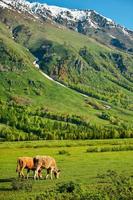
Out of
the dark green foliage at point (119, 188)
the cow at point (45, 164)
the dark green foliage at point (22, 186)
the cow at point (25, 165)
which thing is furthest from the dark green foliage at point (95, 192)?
the cow at point (25, 165)

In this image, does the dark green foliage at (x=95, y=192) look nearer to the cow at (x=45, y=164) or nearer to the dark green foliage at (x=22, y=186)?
the dark green foliage at (x=22, y=186)

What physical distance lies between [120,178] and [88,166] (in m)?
22.1

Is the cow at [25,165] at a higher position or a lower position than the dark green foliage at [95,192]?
higher

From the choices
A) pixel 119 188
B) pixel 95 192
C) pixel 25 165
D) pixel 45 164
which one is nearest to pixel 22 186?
pixel 95 192

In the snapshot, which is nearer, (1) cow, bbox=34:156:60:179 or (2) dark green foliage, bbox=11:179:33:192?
(2) dark green foliage, bbox=11:179:33:192

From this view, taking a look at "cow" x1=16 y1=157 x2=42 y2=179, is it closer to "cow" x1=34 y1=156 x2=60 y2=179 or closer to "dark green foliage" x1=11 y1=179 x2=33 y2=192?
"cow" x1=34 y1=156 x2=60 y2=179

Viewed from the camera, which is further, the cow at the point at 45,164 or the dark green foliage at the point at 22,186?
the cow at the point at 45,164

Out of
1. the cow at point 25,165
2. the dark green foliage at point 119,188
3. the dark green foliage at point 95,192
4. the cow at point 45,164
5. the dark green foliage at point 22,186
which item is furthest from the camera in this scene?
the cow at point 25,165

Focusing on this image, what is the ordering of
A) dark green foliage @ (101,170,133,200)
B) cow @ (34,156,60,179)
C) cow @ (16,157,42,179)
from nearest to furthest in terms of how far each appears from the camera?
1. dark green foliage @ (101,170,133,200)
2. cow @ (34,156,60,179)
3. cow @ (16,157,42,179)

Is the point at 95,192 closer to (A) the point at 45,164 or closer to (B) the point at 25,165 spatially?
(A) the point at 45,164

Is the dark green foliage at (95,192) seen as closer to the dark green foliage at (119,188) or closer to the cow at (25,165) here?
the dark green foliage at (119,188)

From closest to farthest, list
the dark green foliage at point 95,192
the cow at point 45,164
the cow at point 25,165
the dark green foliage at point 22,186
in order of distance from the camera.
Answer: the dark green foliage at point 95,192 < the dark green foliage at point 22,186 < the cow at point 45,164 < the cow at point 25,165

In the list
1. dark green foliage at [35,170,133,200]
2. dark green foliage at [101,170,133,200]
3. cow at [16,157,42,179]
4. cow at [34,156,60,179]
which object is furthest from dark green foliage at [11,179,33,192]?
dark green foliage at [101,170,133,200]

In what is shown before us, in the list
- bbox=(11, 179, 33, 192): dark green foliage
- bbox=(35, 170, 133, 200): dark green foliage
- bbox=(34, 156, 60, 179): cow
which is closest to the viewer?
bbox=(35, 170, 133, 200): dark green foliage
